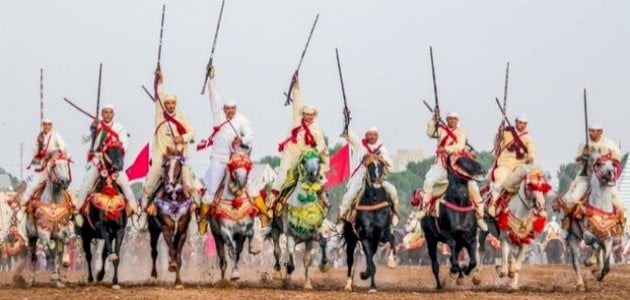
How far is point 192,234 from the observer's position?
74.1m

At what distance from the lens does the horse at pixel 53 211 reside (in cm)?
2942

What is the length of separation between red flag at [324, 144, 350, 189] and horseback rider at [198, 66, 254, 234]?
2134 mm

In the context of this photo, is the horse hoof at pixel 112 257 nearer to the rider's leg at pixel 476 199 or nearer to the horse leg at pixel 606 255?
the rider's leg at pixel 476 199

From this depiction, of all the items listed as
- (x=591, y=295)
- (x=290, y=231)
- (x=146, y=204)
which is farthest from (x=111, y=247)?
(x=591, y=295)

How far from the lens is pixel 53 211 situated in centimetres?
2981

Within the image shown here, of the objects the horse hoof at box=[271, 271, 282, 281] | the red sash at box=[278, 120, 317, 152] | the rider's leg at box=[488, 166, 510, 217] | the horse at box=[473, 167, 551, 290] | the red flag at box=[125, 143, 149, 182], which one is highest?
the red sash at box=[278, 120, 317, 152]

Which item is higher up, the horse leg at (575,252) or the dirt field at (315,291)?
the horse leg at (575,252)

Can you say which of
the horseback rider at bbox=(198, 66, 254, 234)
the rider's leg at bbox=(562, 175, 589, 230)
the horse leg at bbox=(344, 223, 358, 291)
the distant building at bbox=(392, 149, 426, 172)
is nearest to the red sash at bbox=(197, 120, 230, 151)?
the horseback rider at bbox=(198, 66, 254, 234)

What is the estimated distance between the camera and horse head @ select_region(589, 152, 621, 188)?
96.6 feet

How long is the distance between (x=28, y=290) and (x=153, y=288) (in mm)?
2139

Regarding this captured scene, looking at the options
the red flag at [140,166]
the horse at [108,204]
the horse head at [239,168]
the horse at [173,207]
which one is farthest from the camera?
the red flag at [140,166]

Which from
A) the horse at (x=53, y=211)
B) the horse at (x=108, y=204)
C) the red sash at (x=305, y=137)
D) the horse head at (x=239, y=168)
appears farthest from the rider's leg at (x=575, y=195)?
the horse at (x=53, y=211)

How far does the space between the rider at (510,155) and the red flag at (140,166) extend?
626 centimetres

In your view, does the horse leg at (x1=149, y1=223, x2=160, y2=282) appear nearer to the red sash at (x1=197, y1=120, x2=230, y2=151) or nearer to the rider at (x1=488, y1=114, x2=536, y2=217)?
the red sash at (x1=197, y1=120, x2=230, y2=151)
